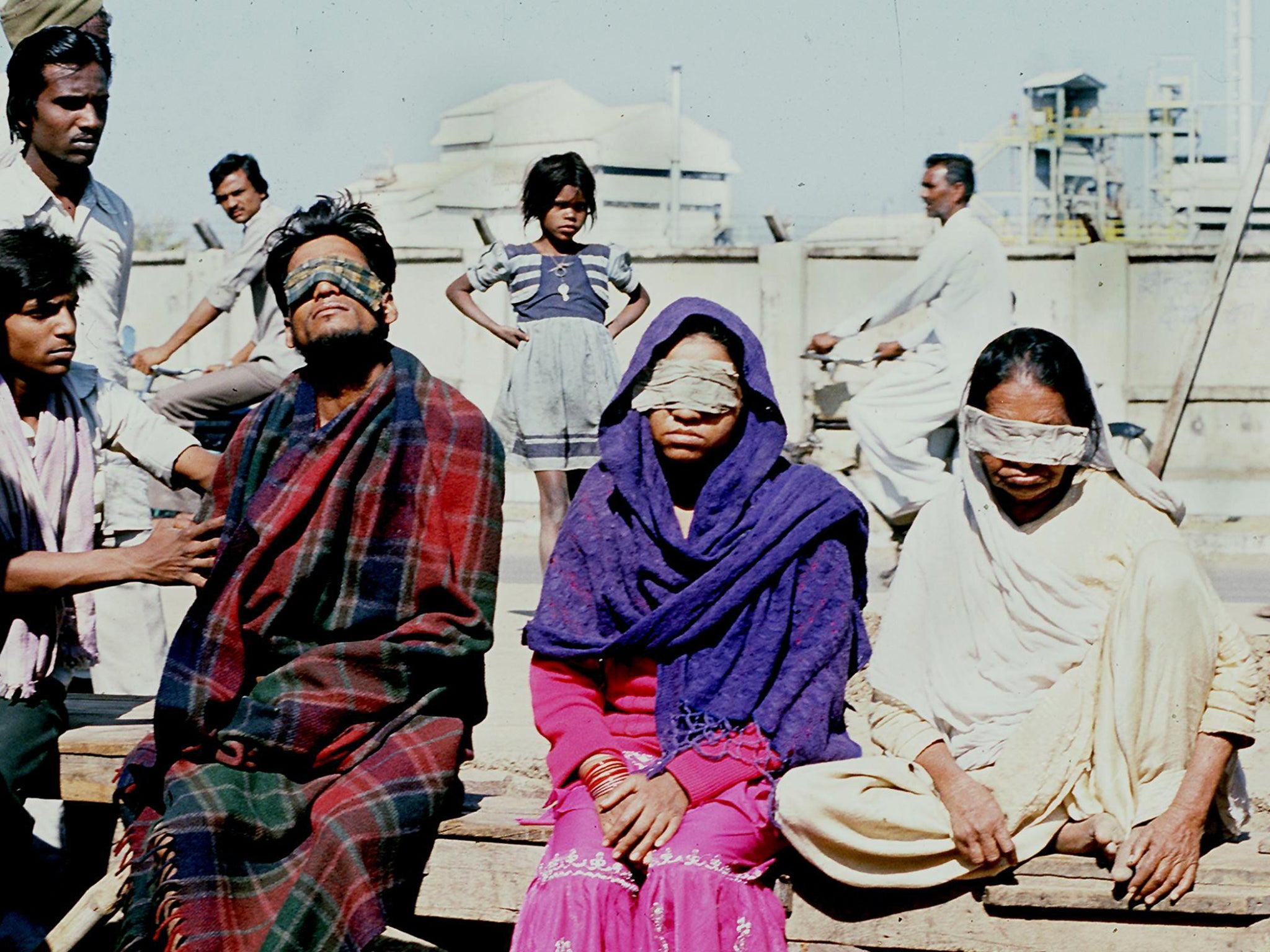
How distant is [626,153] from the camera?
35.4 meters

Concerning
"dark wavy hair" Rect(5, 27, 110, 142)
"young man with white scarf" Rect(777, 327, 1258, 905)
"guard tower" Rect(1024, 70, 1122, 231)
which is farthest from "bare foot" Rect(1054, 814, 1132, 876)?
"guard tower" Rect(1024, 70, 1122, 231)

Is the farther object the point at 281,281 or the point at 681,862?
the point at 281,281

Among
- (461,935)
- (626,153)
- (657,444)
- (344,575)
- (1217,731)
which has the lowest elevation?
(461,935)

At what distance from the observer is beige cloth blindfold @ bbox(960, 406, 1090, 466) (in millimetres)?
3461

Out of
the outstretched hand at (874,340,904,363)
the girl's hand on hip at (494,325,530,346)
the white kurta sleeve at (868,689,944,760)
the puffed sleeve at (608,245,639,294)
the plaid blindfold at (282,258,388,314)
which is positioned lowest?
the white kurta sleeve at (868,689,944,760)

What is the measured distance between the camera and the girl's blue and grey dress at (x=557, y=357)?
7.76m

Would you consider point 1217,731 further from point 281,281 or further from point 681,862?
point 281,281

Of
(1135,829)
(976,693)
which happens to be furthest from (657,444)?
(1135,829)

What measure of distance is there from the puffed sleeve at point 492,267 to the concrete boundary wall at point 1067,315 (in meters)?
6.41

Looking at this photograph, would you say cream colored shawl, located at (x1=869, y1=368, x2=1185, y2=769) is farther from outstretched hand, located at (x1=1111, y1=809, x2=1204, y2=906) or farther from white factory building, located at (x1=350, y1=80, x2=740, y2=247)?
white factory building, located at (x1=350, y1=80, x2=740, y2=247)

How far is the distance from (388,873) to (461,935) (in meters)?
0.91

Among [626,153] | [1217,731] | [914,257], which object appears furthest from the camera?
[626,153]

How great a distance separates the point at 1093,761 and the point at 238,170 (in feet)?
20.0

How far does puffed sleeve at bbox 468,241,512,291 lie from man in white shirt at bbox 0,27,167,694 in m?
2.61
